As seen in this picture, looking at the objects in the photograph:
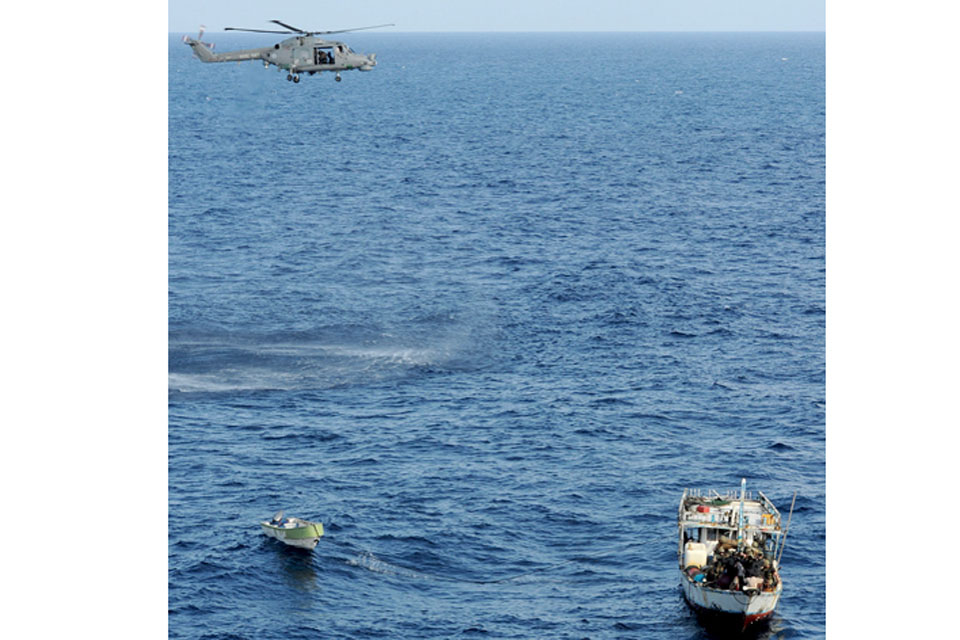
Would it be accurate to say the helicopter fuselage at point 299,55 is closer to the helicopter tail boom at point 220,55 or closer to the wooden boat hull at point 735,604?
the helicopter tail boom at point 220,55

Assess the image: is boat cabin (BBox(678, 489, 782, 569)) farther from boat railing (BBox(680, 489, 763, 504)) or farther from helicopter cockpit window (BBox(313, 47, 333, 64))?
helicopter cockpit window (BBox(313, 47, 333, 64))

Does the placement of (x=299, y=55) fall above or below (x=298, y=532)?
above

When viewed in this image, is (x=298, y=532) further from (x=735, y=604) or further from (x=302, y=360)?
(x=302, y=360)

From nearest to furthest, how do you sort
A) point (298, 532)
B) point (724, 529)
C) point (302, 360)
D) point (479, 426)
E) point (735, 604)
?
point (735, 604), point (724, 529), point (298, 532), point (479, 426), point (302, 360)

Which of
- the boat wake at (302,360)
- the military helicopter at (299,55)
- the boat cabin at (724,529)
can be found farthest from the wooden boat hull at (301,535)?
the military helicopter at (299,55)

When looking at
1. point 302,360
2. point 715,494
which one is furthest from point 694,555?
point 302,360
